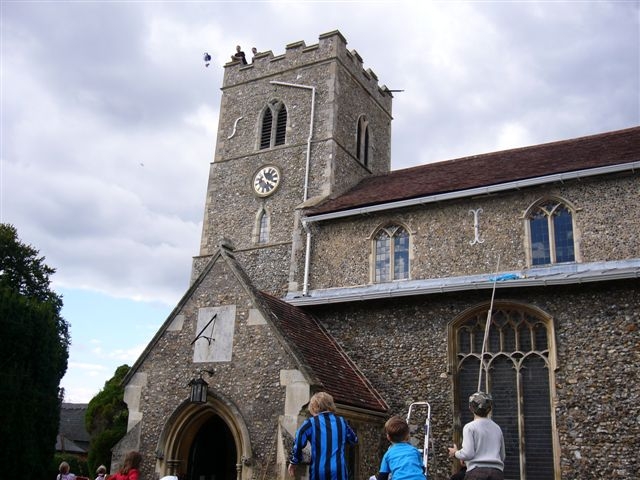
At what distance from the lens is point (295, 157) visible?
66.7 ft

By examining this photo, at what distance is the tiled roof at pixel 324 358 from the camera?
12.1 m

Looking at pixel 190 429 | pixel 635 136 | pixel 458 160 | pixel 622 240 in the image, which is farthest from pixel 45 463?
pixel 635 136

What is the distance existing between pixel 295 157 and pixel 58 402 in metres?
11.7

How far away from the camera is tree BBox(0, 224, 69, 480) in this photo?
1881 cm

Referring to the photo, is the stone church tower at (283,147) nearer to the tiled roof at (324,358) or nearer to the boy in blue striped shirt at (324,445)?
the tiled roof at (324,358)

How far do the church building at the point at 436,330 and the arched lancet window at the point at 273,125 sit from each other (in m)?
4.77

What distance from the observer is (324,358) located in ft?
42.9

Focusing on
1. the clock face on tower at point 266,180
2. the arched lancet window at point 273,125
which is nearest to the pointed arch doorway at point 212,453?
the clock face on tower at point 266,180

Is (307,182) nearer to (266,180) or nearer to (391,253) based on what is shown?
(266,180)

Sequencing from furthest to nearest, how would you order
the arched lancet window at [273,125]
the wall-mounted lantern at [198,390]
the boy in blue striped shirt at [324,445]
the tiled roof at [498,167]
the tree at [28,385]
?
the arched lancet window at [273,125], the tree at [28,385], the tiled roof at [498,167], the wall-mounted lantern at [198,390], the boy in blue striped shirt at [324,445]

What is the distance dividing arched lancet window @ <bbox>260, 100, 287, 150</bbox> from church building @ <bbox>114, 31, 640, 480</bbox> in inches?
188

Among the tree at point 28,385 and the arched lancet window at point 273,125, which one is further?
the arched lancet window at point 273,125

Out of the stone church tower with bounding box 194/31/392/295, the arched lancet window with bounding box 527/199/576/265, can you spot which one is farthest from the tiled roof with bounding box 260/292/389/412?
the arched lancet window with bounding box 527/199/576/265

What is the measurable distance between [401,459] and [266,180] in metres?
15.6
